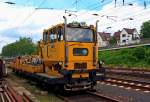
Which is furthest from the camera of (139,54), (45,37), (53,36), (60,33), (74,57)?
(139,54)

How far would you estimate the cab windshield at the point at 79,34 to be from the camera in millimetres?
16720

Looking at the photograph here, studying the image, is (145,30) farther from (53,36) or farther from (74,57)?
(74,57)

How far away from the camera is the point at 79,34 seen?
17031mm

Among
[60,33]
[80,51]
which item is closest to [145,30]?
[80,51]

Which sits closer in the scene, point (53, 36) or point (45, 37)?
point (53, 36)

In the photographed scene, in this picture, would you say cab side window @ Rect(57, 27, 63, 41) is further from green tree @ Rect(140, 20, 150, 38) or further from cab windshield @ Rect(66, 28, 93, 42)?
green tree @ Rect(140, 20, 150, 38)

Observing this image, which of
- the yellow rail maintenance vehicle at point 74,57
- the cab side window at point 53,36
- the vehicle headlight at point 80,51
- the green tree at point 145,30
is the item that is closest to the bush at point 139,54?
the cab side window at point 53,36

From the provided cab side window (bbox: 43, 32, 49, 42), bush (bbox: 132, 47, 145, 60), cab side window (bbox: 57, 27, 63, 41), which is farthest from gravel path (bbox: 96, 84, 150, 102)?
bush (bbox: 132, 47, 145, 60)

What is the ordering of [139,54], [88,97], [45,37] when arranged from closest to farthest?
[88,97] < [45,37] < [139,54]

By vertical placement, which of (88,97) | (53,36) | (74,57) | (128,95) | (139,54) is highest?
(53,36)

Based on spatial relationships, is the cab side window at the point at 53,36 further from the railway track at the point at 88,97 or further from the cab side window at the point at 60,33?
the railway track at the point at 88,97

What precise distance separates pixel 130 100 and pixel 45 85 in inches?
244

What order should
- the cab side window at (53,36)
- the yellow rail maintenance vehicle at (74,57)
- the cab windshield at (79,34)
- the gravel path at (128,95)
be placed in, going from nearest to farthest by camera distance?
1. the gravel path at (128,95)
2. the yellow rail maintenance vehicle at (74,57)
3. the cab windshield at (79,34)
4. the cab side window at (53,36)

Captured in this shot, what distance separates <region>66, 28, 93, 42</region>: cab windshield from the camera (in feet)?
54.9
